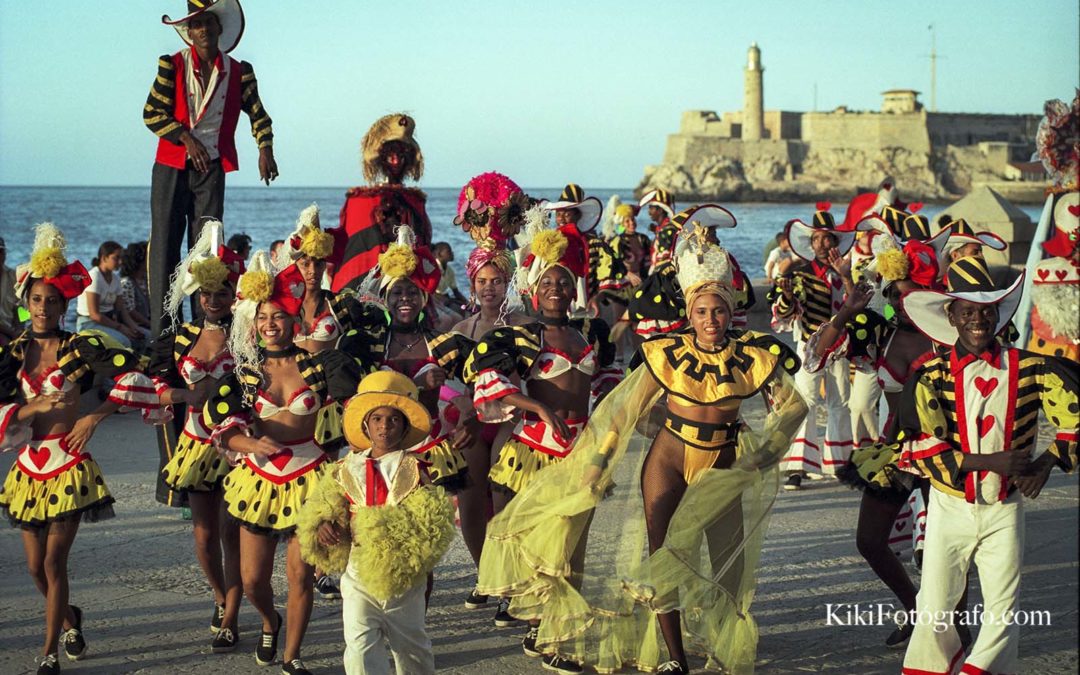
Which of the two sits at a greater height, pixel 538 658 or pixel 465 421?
pixel 465 421

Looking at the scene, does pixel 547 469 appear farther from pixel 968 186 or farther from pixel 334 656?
pixel 968 186

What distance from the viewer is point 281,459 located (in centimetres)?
589

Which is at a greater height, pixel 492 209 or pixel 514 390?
pixel 492 209

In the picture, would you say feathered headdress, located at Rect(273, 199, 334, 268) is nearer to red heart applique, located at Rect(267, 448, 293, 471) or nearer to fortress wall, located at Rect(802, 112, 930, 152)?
red heart applique, located at Rect(267, 448, 293, 471)

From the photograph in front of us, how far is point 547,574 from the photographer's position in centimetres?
588

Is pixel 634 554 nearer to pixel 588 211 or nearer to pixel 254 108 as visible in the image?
pixel 588 211

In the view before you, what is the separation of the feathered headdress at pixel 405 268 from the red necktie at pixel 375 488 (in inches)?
66.0

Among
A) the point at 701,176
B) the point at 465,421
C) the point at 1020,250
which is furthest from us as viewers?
the point at 701,176

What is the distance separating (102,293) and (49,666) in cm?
762

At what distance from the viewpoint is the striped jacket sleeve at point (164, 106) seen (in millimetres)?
7820

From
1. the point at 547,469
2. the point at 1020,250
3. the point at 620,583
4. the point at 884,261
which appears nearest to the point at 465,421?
the point at 547,469

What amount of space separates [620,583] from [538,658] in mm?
540

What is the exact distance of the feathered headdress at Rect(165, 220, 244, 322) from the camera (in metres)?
6.51

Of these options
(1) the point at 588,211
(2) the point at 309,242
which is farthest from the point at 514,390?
(1) the point at 588,211
